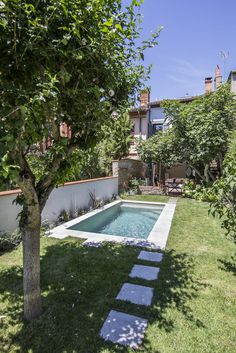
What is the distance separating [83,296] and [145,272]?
1526 mm

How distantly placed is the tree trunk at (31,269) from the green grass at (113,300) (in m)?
0.19

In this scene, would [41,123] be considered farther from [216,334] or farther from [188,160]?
[188,160]

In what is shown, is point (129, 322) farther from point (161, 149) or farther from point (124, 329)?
point (161, 149)

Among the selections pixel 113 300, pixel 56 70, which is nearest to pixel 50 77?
pixel 56 70

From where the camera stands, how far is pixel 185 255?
19.9ft

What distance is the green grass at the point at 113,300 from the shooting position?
10.1ft

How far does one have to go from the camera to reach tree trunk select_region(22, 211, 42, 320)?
3301 millimetres

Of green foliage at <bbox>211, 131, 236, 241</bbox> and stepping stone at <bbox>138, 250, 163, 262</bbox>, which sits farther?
stepping stone at <bbox>138, 250, 163, 262</bbox>

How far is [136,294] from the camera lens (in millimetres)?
4180

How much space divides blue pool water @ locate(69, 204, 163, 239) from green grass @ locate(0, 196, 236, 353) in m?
2.76

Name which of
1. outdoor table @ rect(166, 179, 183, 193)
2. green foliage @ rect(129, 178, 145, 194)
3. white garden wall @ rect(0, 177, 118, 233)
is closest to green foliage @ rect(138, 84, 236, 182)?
outdoor table @ rect(166, 179, 183, 193)

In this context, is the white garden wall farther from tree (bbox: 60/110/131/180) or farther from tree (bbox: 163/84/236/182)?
tree (bbox: 163/84/236/182)

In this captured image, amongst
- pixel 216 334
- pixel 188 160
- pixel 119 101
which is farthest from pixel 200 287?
pixel 188 160

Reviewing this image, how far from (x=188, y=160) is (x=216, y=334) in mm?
13285
